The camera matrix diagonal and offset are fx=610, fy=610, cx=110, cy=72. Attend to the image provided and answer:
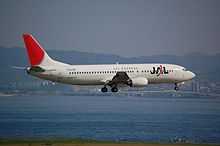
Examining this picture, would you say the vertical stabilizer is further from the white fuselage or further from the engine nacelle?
the engine nacelle

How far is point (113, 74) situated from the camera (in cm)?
9112

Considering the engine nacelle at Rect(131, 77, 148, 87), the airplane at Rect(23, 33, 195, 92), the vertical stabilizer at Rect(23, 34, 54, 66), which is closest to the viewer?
the engine nacelle at Rect(131, 77, 148, 87)

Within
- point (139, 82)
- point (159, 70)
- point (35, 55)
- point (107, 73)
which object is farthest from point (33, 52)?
point (159, 70)

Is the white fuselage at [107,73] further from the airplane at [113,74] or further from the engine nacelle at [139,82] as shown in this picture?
the engine nacelle at [139,82]

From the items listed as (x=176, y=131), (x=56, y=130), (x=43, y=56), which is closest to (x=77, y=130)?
(x=56, y=130)

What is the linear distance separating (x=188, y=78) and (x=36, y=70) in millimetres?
23396

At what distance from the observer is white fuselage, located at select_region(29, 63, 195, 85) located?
90.2m

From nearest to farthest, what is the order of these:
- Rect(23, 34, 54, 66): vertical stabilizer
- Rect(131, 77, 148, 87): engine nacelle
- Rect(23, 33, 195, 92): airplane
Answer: Rect(131, 77, 148, 87): engine nacelle < Rect(23, 33, 195, 92): airplane < Rect(23, 34, 54, 66): vertical stabilizer

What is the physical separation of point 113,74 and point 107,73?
0.91 meters

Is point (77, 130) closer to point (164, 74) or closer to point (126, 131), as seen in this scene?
point (126, 131)

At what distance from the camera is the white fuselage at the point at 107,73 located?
90250 millimetres

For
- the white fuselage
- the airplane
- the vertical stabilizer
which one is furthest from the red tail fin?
the white fuselage

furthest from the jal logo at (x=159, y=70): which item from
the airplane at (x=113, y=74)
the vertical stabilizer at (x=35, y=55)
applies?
the vertical stabilizer at (x=35, y=55)

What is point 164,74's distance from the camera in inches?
3570
